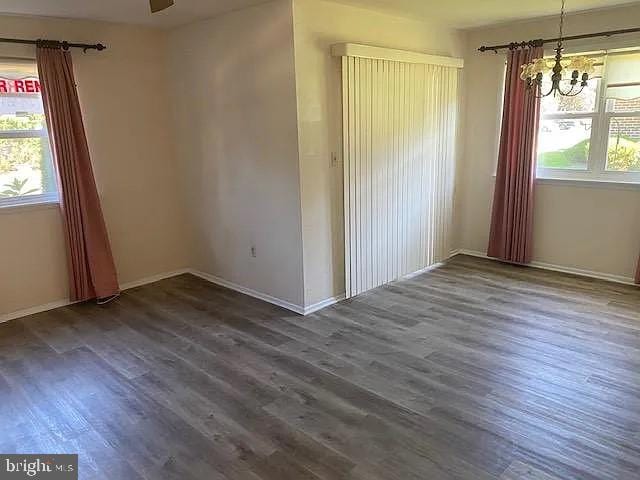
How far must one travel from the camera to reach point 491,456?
2.24 metres

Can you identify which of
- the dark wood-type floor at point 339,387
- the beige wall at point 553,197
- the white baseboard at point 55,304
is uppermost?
the beige wall at point 553,197

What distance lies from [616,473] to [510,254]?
3.24 meters

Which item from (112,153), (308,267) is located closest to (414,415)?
(308,267)

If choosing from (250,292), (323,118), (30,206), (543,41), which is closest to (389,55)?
(323,118)

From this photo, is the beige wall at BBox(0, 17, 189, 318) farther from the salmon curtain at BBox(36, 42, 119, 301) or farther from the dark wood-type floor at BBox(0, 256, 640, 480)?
the dark wood-type floor at BBox(0, 256, 640, 480)

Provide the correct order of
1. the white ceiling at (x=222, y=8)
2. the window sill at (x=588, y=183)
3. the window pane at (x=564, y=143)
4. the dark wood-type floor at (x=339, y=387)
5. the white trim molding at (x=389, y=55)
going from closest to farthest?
the dark wood-type floor at (x=339, y=387)
the white ceiling at (x=222, y=8)
the white trim molding at (x=389, y=55)
the window sill at (x=588, y=183)
the window pane at (x=564, y=143)

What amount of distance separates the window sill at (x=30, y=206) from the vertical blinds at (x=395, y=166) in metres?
2.58

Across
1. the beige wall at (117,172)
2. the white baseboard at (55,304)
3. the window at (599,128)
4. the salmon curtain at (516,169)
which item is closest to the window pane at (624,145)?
the window at (599,128)

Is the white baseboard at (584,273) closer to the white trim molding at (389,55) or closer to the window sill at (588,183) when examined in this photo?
the window sill at (588,183)

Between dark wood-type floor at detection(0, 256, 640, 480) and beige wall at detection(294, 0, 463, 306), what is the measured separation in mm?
423

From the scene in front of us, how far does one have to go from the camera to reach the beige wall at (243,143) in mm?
3740

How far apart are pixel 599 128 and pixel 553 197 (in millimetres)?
762

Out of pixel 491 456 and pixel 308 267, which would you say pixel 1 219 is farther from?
pixel 491 456

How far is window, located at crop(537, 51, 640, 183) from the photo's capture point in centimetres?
431
